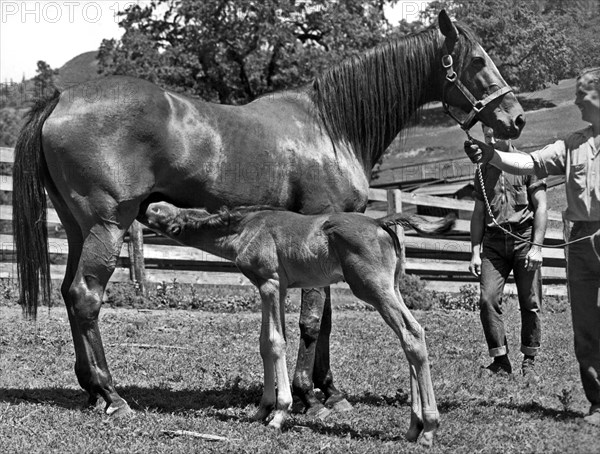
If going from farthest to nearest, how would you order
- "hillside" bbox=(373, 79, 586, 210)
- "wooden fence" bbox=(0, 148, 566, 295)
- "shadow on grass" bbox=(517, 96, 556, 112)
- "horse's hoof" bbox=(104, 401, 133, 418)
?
1. "hillside" bbox=(373, 79, 586, 210)
2. "shadow on grass" bbox=(517, 96, 556, 112)
3. "wooden fence" bbox=(0, 148, 566, 295)
4. "horse's hoof" bbox=(104, 401, 133, 418)

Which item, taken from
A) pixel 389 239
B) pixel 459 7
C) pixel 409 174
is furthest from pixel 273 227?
pixel 409 174

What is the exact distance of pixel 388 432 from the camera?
5473 millimetres

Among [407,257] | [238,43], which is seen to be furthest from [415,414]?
[238,43]

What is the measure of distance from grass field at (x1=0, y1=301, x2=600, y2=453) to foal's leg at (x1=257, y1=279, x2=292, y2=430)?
21 centimetres

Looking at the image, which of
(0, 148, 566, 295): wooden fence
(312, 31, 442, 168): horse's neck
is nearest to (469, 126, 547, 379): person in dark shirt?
(312, 31, 442, 168): horse's neck

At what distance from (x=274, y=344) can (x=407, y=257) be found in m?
12.7

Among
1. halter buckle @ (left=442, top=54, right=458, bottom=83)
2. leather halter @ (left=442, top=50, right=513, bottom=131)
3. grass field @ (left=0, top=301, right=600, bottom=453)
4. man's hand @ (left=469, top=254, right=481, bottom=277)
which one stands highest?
halter buckle @ (left=442, top=54, right=458, bottom=83)

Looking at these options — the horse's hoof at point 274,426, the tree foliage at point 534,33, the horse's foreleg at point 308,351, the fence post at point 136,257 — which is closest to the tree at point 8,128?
the fence post at point 136,257

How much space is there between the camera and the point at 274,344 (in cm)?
567

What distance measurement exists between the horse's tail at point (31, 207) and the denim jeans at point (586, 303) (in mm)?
4143

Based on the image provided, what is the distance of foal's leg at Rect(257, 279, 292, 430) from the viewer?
18.4ft

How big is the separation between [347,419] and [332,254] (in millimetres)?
1375

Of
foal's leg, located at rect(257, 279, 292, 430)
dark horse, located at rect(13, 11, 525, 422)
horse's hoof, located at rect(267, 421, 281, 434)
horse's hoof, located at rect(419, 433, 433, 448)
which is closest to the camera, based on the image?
horse's hoof, located at rect(419, 433, 433, 448)

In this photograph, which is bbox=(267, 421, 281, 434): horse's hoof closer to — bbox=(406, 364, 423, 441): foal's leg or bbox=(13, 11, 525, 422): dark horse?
bbox=(13, 11, 525, 422): dark horse
